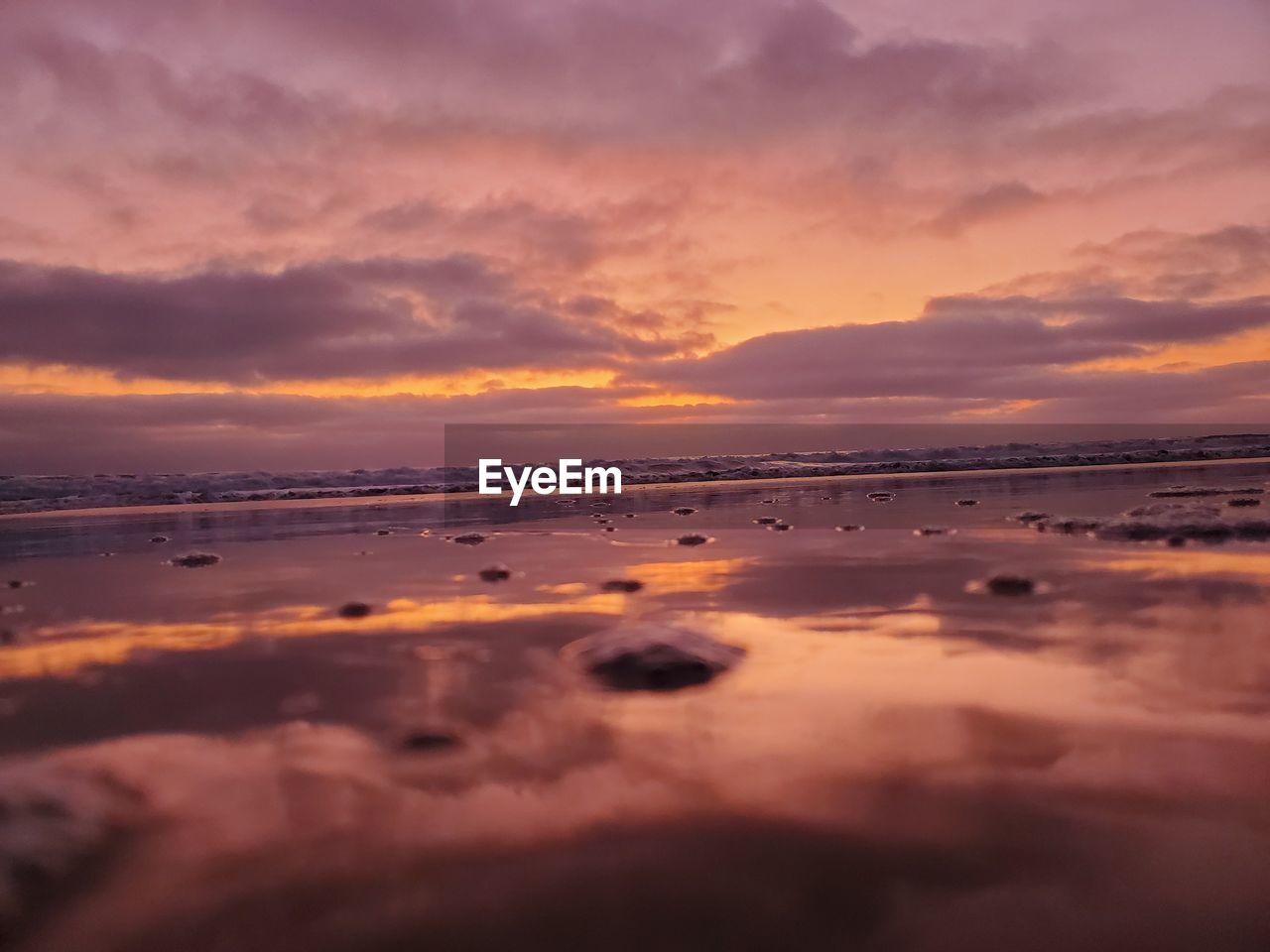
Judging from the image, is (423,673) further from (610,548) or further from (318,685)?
(610,548)

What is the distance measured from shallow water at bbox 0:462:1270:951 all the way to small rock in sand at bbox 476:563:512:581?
1.75 metres

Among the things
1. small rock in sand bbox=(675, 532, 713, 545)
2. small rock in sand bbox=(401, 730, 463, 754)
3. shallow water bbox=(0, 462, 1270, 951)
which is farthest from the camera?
small rock in sand bbox=(675, 532, 713, 545)

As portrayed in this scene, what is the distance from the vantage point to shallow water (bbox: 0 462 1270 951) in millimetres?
2670

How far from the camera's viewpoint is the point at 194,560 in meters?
12.7

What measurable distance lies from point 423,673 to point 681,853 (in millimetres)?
3170

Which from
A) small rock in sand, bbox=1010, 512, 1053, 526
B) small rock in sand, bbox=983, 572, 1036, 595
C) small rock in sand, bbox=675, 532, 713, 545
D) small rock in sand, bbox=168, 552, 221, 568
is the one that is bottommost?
small rock in sand, bbox=168, 552, 221, 568

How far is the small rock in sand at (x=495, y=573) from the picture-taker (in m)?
10.3

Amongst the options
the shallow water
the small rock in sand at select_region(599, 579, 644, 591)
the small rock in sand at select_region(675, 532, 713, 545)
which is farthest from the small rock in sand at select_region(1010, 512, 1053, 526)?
the small rock in sand at select_region(599, 579, 644, 591)

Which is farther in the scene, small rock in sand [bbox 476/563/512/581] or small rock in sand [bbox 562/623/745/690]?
small rock in sand [bbox 476/563/512/581]

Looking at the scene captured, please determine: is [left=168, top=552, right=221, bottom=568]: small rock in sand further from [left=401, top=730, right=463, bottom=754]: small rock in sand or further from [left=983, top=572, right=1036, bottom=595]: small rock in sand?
[left=983, top=572, right=1036, bottom=595]: small rock in sand

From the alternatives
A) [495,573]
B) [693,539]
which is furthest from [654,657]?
[693,539]

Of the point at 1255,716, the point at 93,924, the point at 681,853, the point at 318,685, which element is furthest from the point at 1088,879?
the point at 318,685

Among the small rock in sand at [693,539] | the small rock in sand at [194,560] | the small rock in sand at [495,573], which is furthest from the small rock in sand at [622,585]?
the small rock in sand at [194,560]

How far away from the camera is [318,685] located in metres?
5.50
